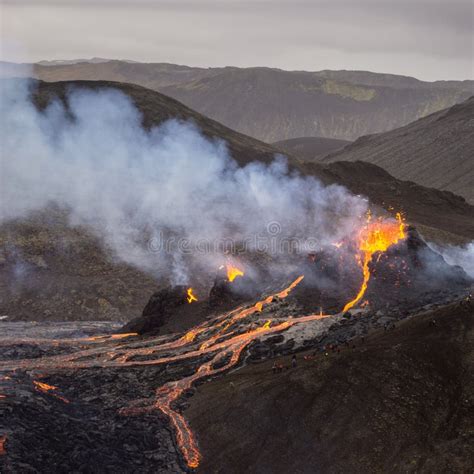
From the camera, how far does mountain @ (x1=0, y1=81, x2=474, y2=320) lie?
58.6 metres

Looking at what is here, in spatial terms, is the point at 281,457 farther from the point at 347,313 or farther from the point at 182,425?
the point at 347,313

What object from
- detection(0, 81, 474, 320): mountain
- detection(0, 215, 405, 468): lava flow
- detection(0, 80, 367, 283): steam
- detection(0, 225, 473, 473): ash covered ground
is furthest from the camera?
detection(0, 80, 367, 283): steam

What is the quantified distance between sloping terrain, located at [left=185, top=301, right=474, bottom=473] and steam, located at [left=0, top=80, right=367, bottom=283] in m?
37.7

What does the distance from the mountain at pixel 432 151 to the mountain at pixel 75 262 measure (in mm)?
43654

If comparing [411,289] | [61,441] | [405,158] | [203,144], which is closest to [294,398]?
[61,441]

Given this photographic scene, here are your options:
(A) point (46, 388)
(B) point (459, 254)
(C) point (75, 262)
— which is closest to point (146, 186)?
(C) point (75, 262)

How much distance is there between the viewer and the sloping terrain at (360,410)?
926 inches

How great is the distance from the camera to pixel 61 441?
26703mm

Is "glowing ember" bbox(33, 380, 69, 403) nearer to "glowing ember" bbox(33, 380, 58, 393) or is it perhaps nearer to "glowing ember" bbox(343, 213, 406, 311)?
"glowing ember" bbox(33, 380, 58, 393)

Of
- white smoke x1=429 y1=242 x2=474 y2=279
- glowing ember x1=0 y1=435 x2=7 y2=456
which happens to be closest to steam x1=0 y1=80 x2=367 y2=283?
white smoke x1=429 y1=242 x2=474 y2=279

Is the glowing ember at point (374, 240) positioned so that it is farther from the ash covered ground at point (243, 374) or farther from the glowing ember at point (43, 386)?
the glowing ember at point (43, 386)

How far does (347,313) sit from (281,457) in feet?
44.1

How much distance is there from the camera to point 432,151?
15262 cm

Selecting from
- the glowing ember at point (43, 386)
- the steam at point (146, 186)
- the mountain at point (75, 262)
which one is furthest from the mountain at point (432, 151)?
the glowing ember at point (43, 386)
